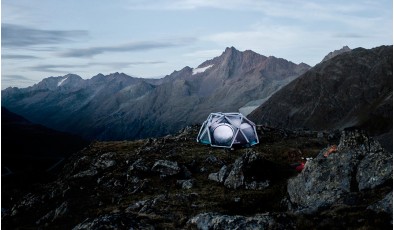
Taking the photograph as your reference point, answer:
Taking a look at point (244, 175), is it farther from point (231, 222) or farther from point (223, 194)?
point (231, 222)

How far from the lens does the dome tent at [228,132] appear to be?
184 feet

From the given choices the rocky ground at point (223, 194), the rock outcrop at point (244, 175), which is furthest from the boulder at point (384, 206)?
the rock outcrop at point (244, 175)

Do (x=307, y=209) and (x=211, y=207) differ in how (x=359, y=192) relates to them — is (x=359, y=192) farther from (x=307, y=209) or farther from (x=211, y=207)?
(x=211, y=207)

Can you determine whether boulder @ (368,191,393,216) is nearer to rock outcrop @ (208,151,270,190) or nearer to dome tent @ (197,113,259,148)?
rock outcrop @ (208,151,270,190)

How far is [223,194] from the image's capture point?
31.9 meters

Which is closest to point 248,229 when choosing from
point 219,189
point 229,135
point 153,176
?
point 219,189

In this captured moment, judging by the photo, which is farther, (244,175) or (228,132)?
(228,132)

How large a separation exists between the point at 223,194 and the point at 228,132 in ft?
82.9

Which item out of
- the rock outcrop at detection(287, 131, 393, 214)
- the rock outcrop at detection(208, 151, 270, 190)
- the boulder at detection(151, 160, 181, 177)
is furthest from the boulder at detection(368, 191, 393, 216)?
the boulder at detection(151, 160, 181, 177)

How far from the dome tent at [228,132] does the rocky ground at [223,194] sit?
11.7 ft

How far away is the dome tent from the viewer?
56156 mm

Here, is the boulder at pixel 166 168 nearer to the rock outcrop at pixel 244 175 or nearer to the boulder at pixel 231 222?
the rock outcrop at pixel 244 175

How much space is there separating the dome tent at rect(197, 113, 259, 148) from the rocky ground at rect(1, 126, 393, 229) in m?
3.56

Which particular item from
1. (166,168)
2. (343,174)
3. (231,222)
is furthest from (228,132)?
(231,222)
